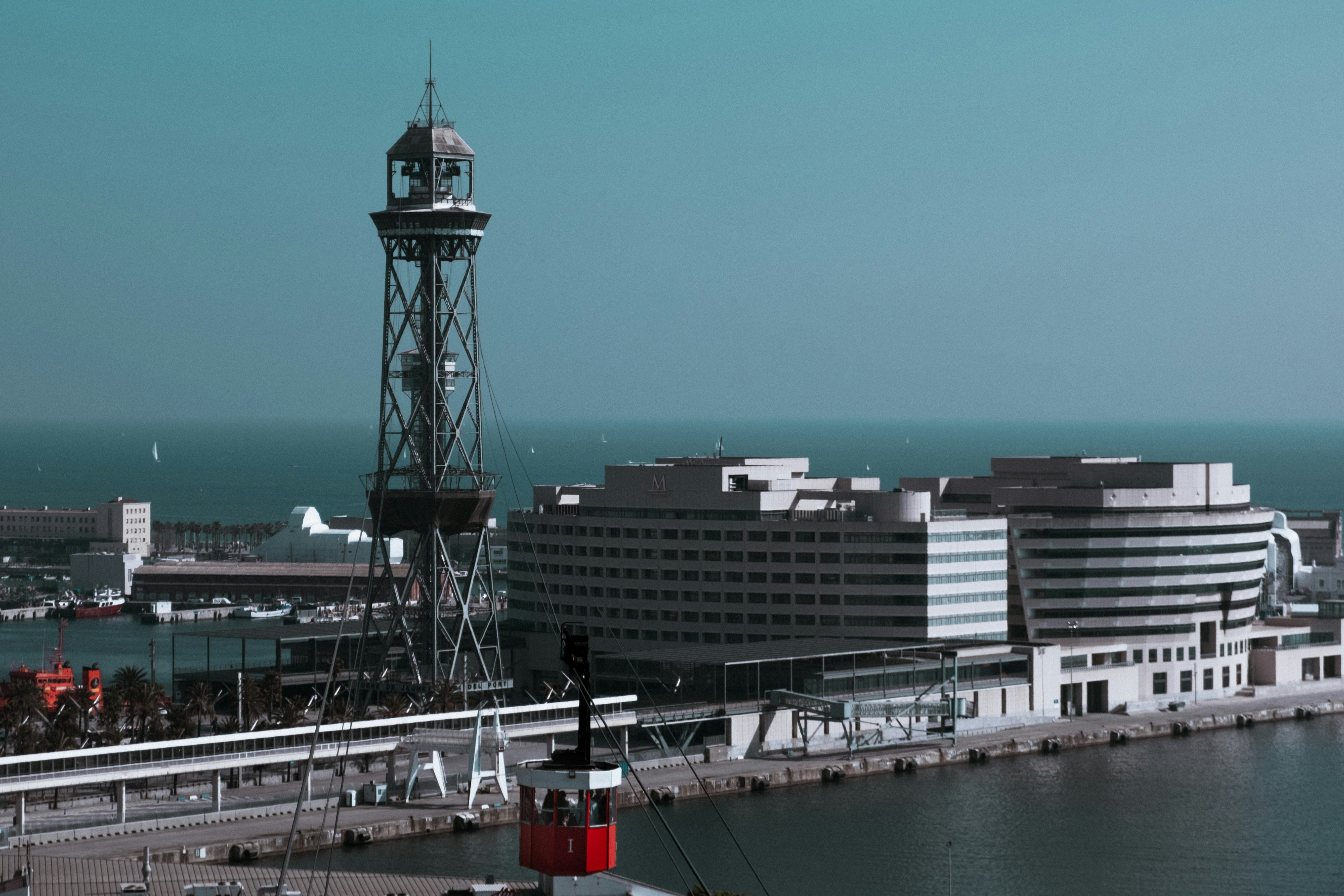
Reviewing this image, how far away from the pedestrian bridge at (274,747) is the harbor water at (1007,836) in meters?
5.78

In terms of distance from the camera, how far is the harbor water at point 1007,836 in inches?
2591

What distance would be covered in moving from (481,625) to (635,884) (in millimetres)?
76494

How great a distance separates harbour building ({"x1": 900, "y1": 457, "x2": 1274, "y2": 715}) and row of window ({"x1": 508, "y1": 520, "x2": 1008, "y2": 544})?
3475 mm

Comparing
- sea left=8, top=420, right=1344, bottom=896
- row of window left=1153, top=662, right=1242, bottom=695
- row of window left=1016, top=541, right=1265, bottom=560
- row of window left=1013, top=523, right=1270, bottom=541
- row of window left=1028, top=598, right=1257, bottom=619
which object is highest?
row of window left=1013, top=523, right=1270, bottom=541

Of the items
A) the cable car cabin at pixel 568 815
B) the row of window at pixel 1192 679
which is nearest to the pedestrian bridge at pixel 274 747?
the cable car cabin at pixel 568 815

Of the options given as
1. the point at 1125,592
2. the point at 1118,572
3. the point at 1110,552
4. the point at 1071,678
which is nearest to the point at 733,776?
the point at 1071,678

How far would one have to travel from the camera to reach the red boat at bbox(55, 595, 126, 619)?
176 metres

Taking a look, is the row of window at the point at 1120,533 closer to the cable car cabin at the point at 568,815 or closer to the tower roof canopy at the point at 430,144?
the tower roof canopy at the point at 430,144

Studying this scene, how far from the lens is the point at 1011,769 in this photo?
89.8 metres

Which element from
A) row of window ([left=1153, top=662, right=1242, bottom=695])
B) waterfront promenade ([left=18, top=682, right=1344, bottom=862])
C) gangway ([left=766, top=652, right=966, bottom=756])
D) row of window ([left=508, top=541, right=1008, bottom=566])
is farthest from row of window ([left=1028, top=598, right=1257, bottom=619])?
gangway ([left=766, top=652, right=966, bottom=756])

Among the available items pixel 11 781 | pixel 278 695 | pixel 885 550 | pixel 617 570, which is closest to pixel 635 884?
pixel 11 781

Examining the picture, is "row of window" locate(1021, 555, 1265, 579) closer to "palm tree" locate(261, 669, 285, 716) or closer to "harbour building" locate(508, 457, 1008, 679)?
"harbour building" locate(508, 457, 1008, 679)

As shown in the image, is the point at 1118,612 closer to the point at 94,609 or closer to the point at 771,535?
the point at 771,535

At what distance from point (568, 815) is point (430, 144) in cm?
7521
